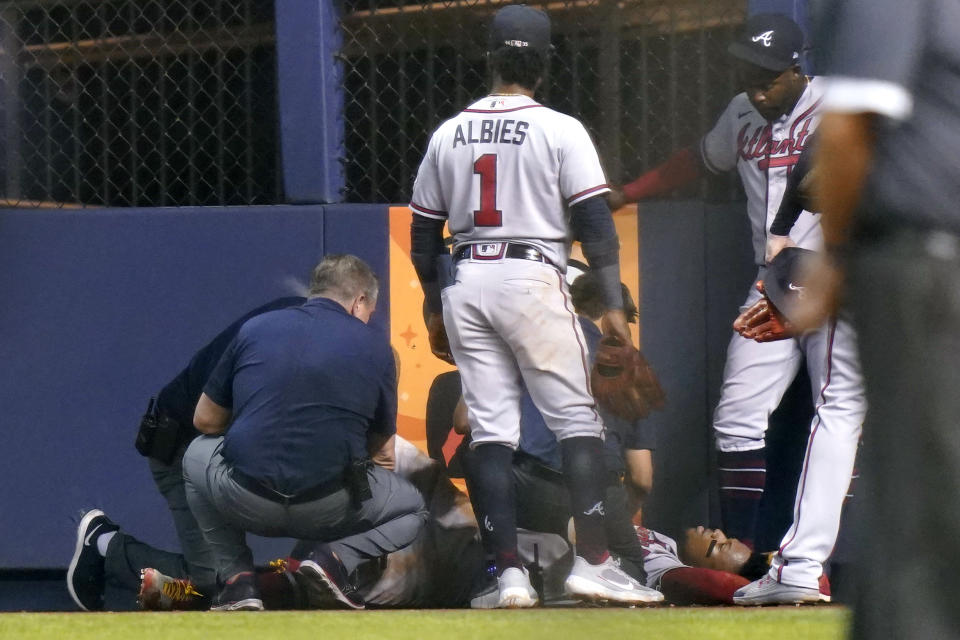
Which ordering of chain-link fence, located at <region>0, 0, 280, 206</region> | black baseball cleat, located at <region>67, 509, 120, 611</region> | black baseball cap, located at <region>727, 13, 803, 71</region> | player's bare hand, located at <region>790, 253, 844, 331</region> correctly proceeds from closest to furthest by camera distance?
1. player's bare hand, located at <region>790, 253, 844, 331</region>
2. black baseball cap, located at <region>727, 13, 803, 71</region>
3. black baseball cleat, located at <region>67, 509, 120, 611</region>
4. chain-link fence, located at <region>0, 0, 280, 206</region>

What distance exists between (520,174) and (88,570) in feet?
8.32

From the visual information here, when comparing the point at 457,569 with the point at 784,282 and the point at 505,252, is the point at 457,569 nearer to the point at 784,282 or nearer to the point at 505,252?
the point at 505,252

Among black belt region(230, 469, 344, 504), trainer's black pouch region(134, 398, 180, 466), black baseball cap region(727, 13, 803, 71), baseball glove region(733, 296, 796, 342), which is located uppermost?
black baseball cap region(727, 13, 803, 71)

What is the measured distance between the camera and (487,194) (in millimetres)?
4992

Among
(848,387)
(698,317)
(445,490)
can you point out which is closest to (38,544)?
(445,490)

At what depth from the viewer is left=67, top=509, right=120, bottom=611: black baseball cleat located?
18.3 feet

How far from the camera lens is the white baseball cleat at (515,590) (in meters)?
4.68

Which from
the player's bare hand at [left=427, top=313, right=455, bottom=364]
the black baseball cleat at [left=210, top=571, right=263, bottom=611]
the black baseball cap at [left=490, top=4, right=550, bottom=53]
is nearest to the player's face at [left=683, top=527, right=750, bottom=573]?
the player's bare hand at [left=427, top=313, right=455, bottom=364]

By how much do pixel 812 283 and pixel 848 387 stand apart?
103 inches

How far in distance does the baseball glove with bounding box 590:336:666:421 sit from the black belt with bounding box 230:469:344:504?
113 cm

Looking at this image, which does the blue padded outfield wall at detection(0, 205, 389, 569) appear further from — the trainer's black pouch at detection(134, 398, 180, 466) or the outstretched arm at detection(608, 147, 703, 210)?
the outstretched arm at detection(608, 147, 703, 210)

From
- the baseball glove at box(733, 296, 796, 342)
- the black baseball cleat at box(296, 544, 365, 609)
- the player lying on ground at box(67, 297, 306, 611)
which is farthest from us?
the player lying on ground at box(67, 297, 306, 611)

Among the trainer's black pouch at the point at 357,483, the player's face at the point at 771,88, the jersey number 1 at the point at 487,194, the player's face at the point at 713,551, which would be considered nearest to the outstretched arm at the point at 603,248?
the jersey number 1 at the point at 487,194

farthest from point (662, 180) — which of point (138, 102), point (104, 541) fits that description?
point (104, 541)
